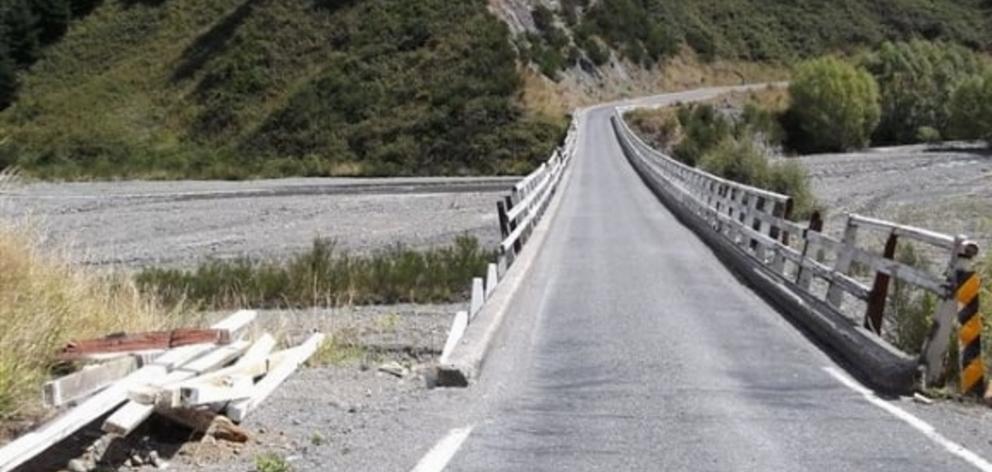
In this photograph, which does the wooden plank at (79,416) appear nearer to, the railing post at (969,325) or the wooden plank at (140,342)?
the wooden plank at (140,342)

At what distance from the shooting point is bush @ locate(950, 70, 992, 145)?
88812mm

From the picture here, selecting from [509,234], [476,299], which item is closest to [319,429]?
[476,299]

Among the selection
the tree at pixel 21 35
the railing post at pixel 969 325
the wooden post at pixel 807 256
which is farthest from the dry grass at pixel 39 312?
the tree at pixel 21 35

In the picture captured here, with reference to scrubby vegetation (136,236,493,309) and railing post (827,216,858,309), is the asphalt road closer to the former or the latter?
railing post (827,216,858,309)

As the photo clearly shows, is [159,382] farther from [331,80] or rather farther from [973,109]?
[973,109]

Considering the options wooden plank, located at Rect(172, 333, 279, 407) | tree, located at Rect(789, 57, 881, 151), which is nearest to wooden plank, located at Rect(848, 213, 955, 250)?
wooden plank, located at Rect(172, 333, 279, 407)

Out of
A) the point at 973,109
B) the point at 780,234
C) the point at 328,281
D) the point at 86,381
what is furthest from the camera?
the point at 973,109

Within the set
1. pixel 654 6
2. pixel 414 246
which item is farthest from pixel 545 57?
pixel 414 246

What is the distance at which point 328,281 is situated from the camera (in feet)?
76.1

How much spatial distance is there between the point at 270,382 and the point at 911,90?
320ft

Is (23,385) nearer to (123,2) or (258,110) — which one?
(258,110)

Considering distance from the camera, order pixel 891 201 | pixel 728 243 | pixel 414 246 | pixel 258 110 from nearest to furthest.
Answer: pixel 728 243 → pixel 414 246 → pixel 891 201 → pixel 258 110

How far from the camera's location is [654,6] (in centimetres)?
11562

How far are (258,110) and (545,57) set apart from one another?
2074 cm
